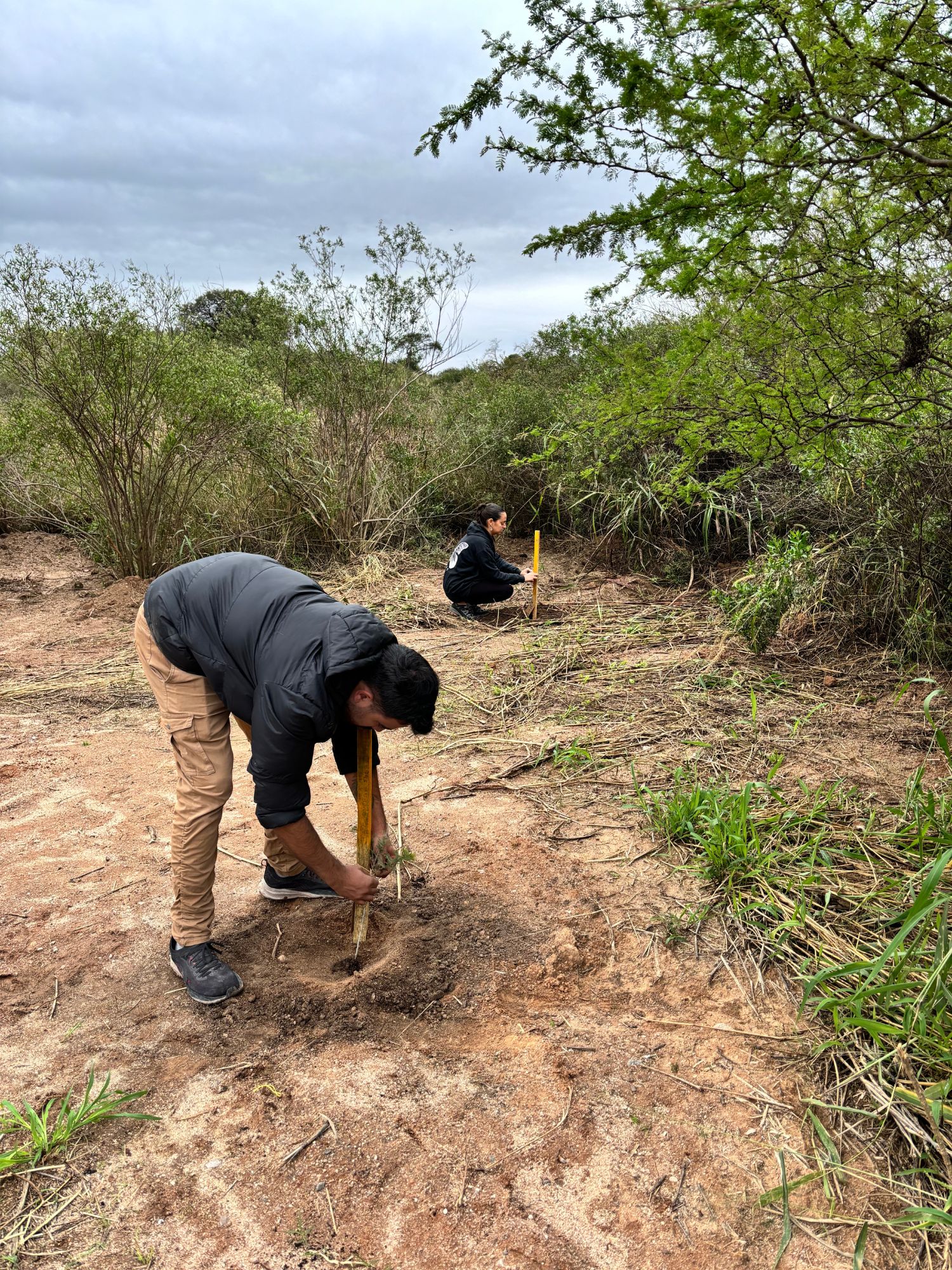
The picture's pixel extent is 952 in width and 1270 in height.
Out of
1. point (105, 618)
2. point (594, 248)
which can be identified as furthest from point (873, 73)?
point (105, 618)

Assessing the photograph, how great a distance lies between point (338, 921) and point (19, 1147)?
112 cm

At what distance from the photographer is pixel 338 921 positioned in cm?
274

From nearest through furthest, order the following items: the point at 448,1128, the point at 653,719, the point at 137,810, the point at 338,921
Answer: the point at 448,1128
the point at 338,921
the point at 137,810
the point at 653,719

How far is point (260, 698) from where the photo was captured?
2031mm

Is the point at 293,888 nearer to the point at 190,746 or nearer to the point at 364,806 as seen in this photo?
the point at 364,806

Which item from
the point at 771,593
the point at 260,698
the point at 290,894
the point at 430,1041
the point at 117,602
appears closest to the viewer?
the point at 260,698

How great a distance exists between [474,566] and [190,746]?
4392mm

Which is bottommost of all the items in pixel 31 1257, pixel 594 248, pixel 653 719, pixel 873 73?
pixel 31 1257

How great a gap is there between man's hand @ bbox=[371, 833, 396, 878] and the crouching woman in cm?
404

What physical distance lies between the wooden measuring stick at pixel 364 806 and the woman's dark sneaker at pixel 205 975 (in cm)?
39

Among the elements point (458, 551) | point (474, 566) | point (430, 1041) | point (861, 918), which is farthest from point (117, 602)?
point (861, 918)

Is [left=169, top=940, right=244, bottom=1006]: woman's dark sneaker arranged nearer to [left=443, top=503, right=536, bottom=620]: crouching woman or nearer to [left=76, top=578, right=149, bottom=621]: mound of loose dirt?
[left=443, top=503, right=536, bottom=620]: crouching woman

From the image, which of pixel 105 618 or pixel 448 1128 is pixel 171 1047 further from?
pixel 105 618

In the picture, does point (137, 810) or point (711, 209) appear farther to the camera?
Result: point (137, 810)
